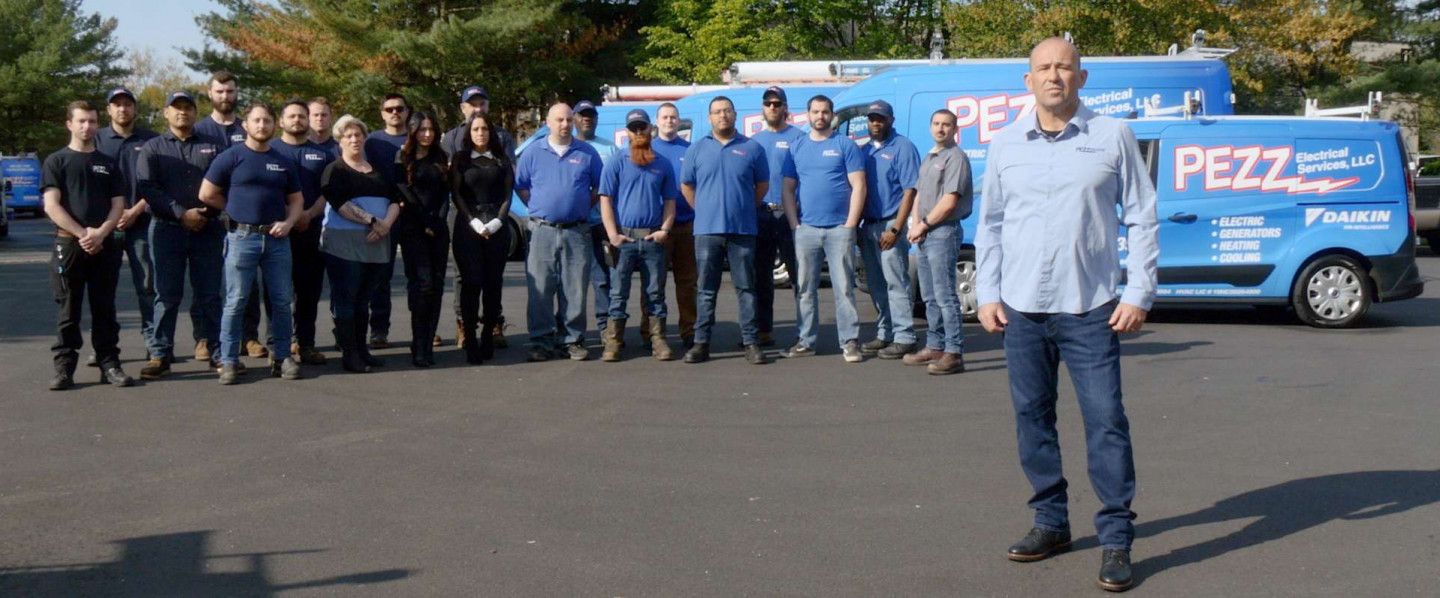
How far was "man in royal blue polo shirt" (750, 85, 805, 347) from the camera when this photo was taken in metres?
11.3

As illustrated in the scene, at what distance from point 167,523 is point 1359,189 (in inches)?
420

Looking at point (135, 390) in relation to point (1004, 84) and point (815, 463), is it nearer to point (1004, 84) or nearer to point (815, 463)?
point (815, 463)

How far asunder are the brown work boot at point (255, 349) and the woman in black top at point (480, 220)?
1.52 m

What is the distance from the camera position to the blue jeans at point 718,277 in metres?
11.0

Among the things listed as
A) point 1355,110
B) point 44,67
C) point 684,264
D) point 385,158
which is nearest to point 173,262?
point 385,158

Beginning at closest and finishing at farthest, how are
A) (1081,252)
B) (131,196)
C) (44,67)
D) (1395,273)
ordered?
(1081,252), (131,196), (1395,273), (44,67)

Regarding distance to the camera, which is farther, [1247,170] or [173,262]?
[1247,170]

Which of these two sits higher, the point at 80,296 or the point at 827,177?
the point at 827,177

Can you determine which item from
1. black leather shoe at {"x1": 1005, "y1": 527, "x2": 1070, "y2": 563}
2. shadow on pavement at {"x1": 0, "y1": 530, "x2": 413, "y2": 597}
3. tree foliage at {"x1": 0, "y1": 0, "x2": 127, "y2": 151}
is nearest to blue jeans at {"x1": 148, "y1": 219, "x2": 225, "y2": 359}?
shadow on pavement at {"x1": 0, "y1": 530, "x2": 413, "y2": 597}

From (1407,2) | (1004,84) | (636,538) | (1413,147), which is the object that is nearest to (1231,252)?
(1004,84)

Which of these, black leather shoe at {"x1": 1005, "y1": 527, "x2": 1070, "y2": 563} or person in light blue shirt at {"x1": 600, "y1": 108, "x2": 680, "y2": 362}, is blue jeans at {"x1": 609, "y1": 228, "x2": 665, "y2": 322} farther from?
black leather shoe at {"x1": 1005, "y1": 527, "x2": 1070, "y2": 563}

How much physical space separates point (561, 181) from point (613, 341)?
4.09ft

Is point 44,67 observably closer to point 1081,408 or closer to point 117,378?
point 117,378

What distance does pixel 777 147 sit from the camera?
1118cm
